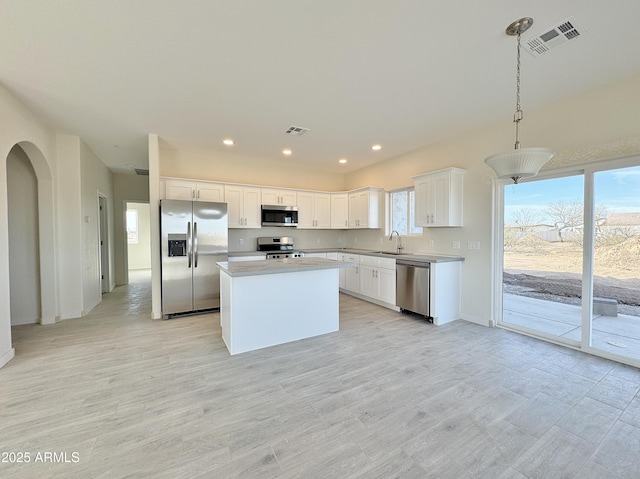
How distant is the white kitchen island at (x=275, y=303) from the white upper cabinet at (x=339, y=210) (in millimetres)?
2785

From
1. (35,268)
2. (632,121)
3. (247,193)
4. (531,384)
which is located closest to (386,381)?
(531,384)

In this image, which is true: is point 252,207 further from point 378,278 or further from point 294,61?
point 294,61

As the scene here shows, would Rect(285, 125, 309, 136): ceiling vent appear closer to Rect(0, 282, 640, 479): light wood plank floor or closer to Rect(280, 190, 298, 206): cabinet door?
Rect(280, 190, 298, 206): cabinet door

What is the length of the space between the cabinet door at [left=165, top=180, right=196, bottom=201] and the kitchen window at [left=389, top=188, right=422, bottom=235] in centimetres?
386

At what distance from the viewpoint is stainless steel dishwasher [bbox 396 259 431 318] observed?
3994 millimetres

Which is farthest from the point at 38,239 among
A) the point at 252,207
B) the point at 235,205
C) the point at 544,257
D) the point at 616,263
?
the point at 616,263

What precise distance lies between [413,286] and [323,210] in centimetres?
283

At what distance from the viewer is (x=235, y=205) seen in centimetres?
526

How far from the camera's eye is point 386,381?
2420 mm

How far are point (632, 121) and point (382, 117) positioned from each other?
247cm

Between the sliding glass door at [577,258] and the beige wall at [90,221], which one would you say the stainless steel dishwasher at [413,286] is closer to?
the sliding glass door at [577,258]

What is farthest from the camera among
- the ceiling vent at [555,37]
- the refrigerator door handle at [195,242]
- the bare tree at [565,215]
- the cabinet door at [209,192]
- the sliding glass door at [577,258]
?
the cabinet door at [209,192]

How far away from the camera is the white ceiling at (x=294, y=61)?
6.09 feet

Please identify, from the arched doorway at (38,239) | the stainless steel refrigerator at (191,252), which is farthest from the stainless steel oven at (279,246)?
the arched doorway at (38,239)
